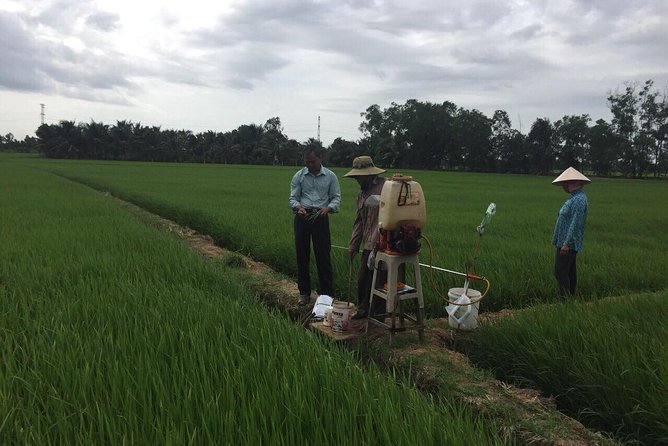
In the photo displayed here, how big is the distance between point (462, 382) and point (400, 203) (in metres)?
1.25

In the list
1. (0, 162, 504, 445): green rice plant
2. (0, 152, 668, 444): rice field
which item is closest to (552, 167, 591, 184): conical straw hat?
(0, 152, 668, 444): rice field

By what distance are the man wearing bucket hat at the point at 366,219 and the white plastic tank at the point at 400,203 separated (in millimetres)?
546

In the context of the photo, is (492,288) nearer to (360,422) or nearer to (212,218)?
(360,422)

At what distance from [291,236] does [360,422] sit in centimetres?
562

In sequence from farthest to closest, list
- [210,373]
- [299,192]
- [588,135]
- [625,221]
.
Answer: [588,135]
[625,221]
[299,192]
[210,373]

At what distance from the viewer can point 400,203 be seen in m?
3.18

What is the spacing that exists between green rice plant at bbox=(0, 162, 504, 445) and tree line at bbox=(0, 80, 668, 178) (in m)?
53.8

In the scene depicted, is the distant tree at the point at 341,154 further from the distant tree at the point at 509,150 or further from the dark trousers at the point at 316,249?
the dark trousers at the point at 316,249

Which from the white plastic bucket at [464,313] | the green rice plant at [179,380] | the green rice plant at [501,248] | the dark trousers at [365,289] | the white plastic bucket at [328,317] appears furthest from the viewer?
the green rice plant at [501,248]

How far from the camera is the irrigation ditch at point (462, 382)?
2389 millimetres

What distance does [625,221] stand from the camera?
36.4ft

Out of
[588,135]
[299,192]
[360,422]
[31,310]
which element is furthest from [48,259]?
[588,135]

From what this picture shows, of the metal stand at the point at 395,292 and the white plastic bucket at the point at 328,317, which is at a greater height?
the metal stand at the point at 395,292

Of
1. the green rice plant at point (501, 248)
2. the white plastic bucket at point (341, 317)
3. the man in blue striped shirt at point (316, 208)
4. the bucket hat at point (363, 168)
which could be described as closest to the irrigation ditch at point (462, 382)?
the white plastic bucket at point (341, 317)
